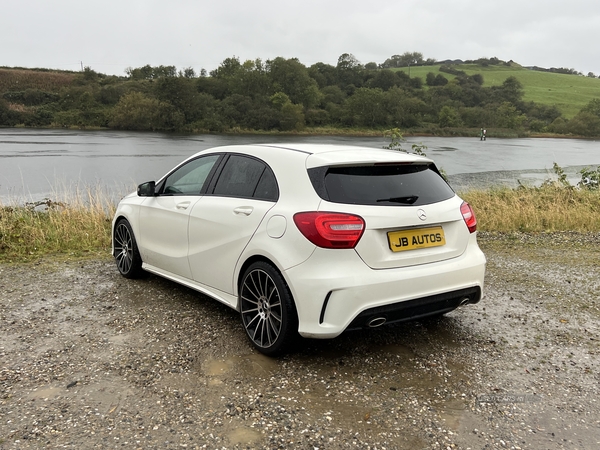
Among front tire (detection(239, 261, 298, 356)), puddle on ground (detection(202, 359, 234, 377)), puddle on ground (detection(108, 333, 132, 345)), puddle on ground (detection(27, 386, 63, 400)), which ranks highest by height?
front tire (detection(239, 261, 298, 356))

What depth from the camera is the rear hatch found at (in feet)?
11.2

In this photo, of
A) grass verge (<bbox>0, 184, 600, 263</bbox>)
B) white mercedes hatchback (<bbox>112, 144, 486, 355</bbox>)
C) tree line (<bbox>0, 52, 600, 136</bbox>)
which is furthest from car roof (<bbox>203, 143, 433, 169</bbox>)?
tree line (<bbox>0, 52, 600, 136</bbox>)

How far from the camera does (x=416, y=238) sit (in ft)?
11.8

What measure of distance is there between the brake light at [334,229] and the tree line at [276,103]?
235 feet

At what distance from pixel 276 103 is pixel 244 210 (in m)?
81.8

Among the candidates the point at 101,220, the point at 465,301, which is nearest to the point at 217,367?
the point at 465,301

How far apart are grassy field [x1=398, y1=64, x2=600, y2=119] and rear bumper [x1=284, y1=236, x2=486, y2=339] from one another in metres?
116

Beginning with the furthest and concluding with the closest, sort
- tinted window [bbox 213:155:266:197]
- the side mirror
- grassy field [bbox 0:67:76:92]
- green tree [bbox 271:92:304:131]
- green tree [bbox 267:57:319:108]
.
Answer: grassy field [bbox 0:67:76:92] < green tree [bbox 267:57:319:108] < green tree [bbox 271:92:304:131] < the side mirror < tinted window [bbox 213:155:266:197]

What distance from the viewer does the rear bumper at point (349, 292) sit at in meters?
3.31

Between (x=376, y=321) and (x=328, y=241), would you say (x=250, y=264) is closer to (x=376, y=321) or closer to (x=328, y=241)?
(x=328, y=241)

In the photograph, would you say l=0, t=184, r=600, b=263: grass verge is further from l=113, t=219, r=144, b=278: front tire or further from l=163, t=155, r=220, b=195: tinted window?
→ l=163, t=155, r=220, b=195: tinted window

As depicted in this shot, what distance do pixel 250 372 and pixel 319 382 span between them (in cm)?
50

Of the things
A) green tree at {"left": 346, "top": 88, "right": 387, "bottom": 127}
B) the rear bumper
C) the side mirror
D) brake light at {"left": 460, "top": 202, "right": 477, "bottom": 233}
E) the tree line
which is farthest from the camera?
green tree at {"left": 346, "top": 88, "right": 387, "bottom": 127}

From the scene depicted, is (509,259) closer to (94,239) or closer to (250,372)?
(250,372)
